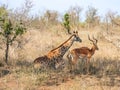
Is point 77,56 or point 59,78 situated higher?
point 77,56

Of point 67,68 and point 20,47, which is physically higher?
→ point 20,47

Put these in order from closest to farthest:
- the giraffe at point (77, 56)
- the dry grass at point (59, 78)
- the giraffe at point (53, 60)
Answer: the dry grass at point (59, 78)
the giraffe at point (53, 60)
the giraffe at point (77, 56)

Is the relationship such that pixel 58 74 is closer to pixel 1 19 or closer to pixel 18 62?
pixel 18 62

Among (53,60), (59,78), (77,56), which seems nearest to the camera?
(59,78)

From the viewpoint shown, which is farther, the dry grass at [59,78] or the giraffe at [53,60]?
the giraffe at [53,60]

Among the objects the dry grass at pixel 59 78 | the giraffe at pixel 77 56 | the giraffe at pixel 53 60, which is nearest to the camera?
the dry grass at pixel 59 78

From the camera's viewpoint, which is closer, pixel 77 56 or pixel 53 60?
pixel 53 60

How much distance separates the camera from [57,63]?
886 cm

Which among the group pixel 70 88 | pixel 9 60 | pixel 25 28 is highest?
pixel 25 28

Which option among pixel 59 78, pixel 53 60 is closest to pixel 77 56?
pixel 53 60

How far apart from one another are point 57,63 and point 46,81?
1259 mm

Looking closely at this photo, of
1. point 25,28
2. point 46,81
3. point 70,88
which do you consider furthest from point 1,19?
point 70,88

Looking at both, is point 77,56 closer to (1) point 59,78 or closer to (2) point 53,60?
(2) point 53,60

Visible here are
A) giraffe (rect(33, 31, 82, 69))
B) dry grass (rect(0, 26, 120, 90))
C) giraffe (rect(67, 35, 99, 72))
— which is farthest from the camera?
giraffe (rect(67, 35, 99, 72))
